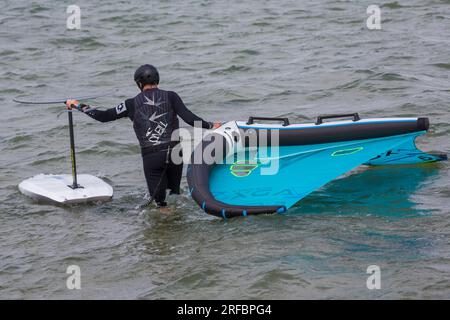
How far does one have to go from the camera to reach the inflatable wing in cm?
720

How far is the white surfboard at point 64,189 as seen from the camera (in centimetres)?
790

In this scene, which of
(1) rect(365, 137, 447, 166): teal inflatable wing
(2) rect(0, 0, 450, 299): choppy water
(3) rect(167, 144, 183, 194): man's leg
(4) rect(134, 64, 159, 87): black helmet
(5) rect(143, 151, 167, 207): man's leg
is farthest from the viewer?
(1) rect(365, 137, 447, 166): teal inflatable wing

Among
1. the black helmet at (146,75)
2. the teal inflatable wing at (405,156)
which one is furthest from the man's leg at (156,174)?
the teal inflatable wing at (405,156)

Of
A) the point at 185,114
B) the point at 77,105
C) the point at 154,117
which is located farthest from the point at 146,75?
the point at 77,105

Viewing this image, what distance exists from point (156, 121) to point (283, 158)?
1.21m

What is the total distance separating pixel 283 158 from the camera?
7.33 metres

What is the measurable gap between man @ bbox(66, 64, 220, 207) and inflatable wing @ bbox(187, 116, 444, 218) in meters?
0.28

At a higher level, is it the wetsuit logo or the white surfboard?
the wetsuit logo

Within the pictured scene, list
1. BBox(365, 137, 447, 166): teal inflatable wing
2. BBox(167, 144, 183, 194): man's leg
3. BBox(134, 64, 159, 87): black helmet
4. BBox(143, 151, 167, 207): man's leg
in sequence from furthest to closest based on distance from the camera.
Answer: BBox(365, 137, 447, 166): teal inflatable wing < BBox(167, 144, 183, 194): man's leg < BBox(143, 151, 167, 207): man's leg < BBox(134, 64, 159, 87): black helmet

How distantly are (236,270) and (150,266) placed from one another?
28.0 inches

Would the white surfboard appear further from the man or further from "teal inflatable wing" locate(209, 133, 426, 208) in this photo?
"teal inflatable wing" locate(209, 133, 426, 208)

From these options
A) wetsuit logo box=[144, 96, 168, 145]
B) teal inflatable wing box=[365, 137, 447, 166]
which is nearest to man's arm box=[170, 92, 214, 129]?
wetsuit logo box=[144, 96, 168, 145]

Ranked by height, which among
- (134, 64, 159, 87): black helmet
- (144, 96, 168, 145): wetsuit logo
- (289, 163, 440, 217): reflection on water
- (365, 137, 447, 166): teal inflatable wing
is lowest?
(289, 163, 440, 217): reflection on water

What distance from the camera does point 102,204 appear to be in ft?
26.0
